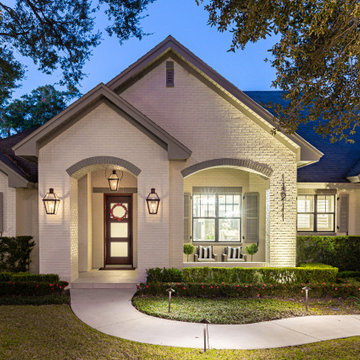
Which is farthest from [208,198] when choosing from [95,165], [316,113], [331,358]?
[331,358]

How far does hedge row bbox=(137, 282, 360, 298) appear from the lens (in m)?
8.86

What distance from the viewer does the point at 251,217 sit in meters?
11.8

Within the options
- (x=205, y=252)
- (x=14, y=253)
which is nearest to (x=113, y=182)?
(x=14, y=253)

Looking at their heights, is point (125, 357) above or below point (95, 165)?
below

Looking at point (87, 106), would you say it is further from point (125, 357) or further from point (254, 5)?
point (125, 357)

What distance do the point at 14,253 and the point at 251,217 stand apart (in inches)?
338

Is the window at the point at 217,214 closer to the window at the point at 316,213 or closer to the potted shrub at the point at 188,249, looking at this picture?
the potted shrub at the point at 188,249

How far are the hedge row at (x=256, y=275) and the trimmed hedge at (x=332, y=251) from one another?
5.11 ft

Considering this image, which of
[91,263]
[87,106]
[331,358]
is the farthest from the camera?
[91,263]

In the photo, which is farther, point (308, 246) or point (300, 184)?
point (300, 184)

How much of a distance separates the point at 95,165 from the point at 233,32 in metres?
5.74

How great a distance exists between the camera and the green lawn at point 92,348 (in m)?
5.40

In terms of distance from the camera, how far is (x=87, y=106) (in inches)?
378

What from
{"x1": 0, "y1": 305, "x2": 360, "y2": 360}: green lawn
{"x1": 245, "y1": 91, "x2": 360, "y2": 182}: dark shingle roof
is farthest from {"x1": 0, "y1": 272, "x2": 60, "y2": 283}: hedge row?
{"x1": 245, "y1": 91, "x2": 360, "y2": 182}: dark shingle roof
